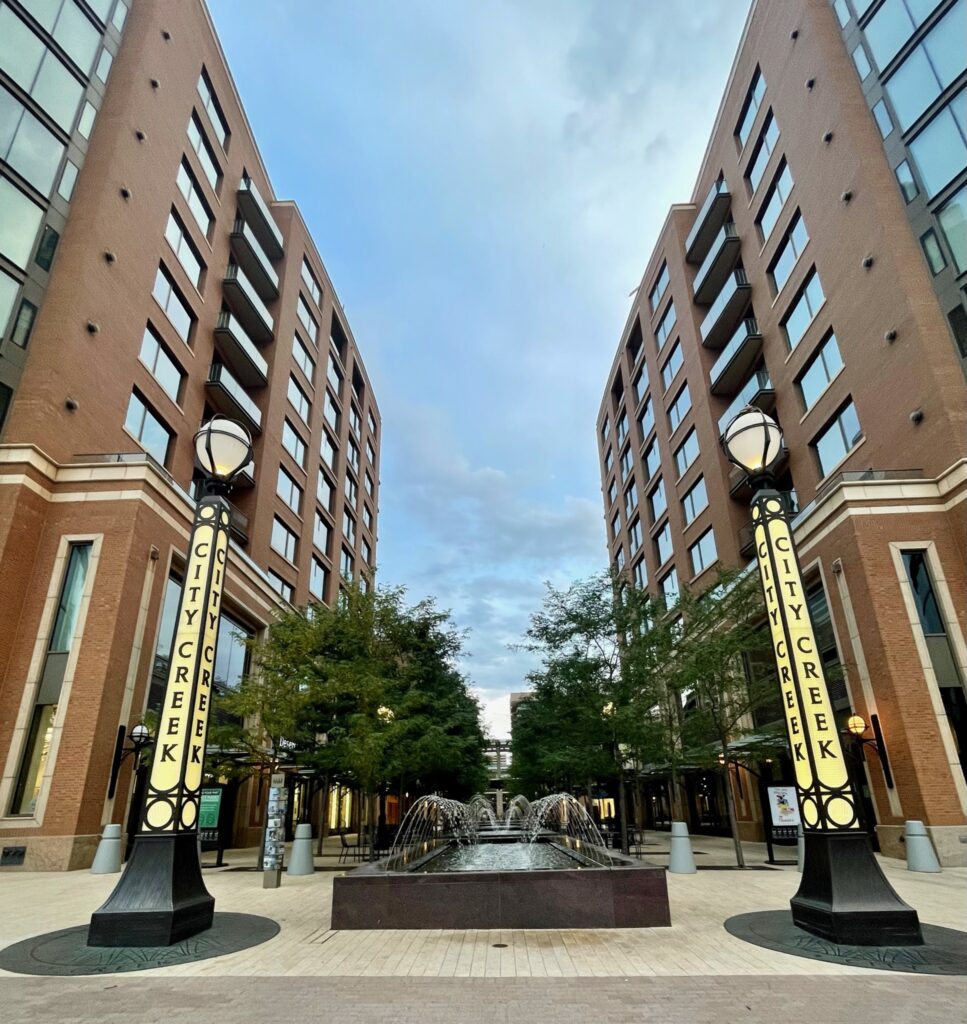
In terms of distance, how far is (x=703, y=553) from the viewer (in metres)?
35.2

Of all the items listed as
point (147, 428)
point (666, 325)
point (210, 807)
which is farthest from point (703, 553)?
point (147, 428)

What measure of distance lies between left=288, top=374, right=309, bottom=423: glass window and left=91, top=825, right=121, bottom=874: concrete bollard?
86.7 feet

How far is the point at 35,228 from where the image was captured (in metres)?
21.5

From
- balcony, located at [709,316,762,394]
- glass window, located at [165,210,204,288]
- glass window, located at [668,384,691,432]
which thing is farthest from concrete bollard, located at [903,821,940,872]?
glass window, located at [165,210,204,288]

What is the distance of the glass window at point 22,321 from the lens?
20.1 m

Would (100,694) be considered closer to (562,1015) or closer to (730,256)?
Answer: (562,1015)

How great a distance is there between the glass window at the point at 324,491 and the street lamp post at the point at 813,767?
34.4 metres

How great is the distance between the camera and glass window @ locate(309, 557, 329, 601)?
131 ft

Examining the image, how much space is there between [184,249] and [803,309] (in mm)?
26546

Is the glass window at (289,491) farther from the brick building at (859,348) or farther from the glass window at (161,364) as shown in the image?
the brick building at (859,348)

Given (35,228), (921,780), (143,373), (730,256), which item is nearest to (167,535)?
(143,373)

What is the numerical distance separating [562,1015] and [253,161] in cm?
4248

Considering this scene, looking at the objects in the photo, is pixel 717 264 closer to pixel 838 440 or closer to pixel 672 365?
pixel 672 365

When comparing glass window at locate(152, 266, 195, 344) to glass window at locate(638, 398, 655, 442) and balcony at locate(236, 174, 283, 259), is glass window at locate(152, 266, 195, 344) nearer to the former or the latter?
balcony at locate(236, 174, 283, 259)
